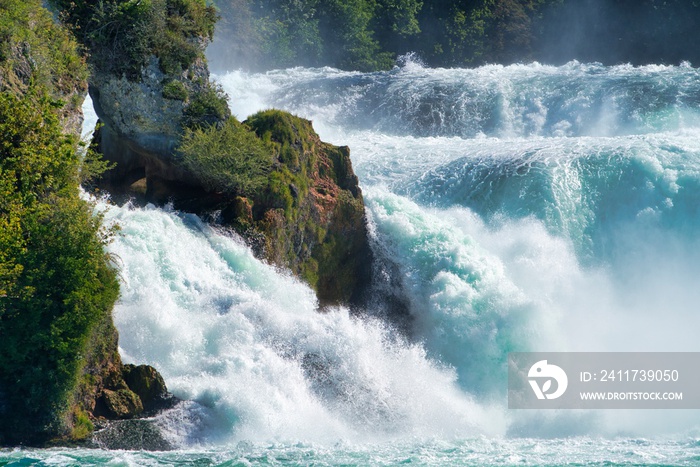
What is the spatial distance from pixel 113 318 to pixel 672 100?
24.9m

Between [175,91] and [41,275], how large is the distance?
24.0 ft

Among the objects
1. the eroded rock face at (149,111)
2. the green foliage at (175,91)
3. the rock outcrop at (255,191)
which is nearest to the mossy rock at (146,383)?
the rock outcrop at (255,191)

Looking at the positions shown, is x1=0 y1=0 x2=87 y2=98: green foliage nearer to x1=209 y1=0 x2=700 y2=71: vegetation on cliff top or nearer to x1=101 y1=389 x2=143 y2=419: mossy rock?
x1=101 y1=389 x2=143 y2=419: mossy rock

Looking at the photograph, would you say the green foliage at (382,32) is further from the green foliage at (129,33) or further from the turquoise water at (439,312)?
the green foliage at (129,33)

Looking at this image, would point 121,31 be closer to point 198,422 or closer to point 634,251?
point 198,422

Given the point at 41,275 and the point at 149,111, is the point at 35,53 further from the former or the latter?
the point at 41,275

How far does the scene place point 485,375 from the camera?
2216 cm

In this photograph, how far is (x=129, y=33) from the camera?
861 inches

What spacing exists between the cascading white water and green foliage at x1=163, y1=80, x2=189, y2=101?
2.73 metres

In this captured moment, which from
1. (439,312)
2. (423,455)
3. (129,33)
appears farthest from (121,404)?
(129,33)

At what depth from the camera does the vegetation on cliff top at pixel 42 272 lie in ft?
51.8

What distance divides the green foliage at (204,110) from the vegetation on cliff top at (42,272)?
15.0 feet

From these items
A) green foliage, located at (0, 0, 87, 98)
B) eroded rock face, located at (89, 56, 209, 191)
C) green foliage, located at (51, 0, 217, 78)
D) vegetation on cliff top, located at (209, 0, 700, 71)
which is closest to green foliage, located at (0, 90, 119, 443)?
green foliage, located at (0, 0, 87, 98)

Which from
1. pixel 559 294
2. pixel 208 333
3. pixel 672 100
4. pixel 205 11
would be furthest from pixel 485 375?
pixel 672 100
